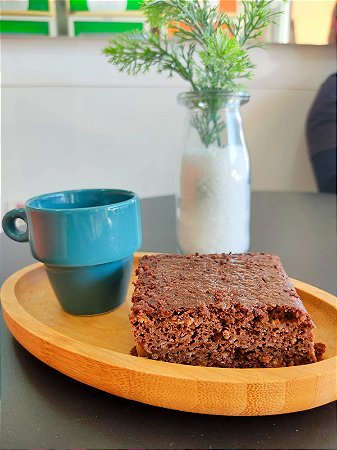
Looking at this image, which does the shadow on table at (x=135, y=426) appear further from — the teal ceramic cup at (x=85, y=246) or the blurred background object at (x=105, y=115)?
the blurred background object at (x=105, y=115)

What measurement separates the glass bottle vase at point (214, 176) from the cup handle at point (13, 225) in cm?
25

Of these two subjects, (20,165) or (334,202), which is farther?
(20,165)

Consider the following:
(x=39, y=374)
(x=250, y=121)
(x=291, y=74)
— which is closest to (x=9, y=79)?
(x=250, y=121)

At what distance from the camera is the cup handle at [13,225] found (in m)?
0.49

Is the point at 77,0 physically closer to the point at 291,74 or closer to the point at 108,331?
the point at 291,74

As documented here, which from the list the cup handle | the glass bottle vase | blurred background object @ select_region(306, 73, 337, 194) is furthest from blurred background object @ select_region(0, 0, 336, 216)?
the cup handle

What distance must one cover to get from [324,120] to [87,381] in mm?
1277

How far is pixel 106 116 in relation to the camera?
148 cm

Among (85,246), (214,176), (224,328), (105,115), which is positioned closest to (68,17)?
(105,115)

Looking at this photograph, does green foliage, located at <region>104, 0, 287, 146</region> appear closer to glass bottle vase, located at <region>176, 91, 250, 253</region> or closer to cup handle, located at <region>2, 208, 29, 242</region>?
glass bottle vase, located at <region>176, 91, 250, 253</region>

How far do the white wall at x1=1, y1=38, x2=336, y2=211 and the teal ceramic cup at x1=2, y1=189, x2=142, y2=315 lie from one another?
1029 millimetres

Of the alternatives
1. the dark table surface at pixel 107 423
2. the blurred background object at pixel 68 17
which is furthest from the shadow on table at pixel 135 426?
the blurred background object at pixel 68 17

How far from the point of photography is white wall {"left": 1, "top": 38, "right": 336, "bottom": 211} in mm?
1401

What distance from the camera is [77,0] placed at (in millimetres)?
1320
